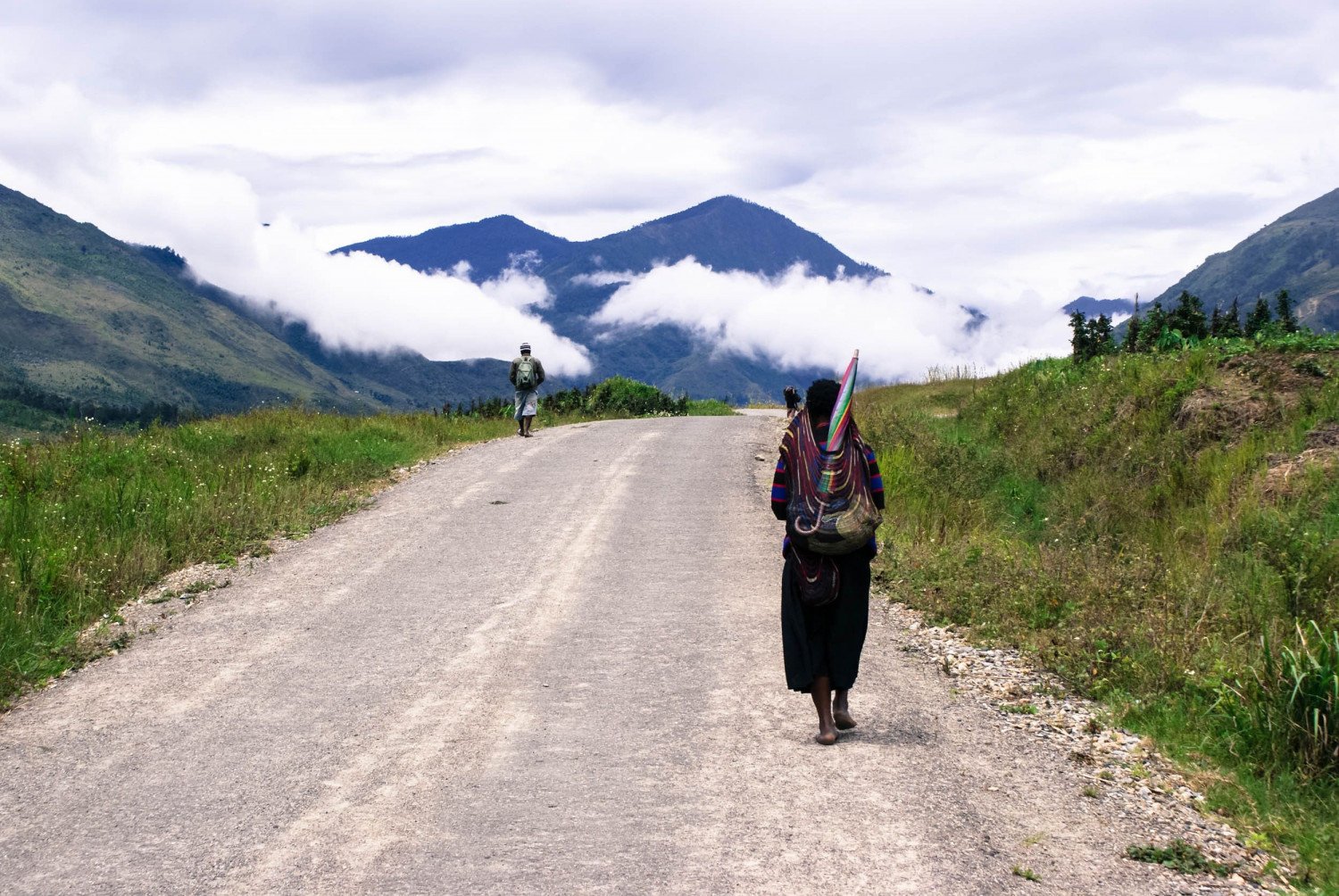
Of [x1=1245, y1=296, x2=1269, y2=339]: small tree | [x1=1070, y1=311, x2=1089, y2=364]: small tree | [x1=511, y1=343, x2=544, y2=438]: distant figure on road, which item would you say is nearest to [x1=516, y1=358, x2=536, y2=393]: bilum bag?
[x1=511, y1=343, x2=544, y2=438]: distant figure on road

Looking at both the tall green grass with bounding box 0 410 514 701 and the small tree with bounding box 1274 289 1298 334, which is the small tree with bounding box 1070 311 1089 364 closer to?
the small tree with bounding box 1274 289 1298 334

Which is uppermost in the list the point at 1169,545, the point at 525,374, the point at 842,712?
the point at 525,374

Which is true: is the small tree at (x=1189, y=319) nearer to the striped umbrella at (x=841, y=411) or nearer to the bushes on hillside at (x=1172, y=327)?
the bushes on hillside at (x=1172, y=327)

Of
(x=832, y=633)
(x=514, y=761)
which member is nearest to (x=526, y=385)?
(x=832, y=633)

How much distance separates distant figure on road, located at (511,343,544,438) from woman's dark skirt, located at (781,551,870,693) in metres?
17.6

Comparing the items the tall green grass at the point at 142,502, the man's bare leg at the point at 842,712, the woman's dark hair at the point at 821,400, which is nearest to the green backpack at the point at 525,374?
the tall green grass at the point at 142,502

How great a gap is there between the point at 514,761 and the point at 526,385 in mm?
18748

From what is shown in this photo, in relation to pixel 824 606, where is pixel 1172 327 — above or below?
above

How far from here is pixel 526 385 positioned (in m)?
24.4

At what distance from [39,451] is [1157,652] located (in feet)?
46.3

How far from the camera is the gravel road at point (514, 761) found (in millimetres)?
4750

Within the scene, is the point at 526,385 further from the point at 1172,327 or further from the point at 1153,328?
the point at 1172,327

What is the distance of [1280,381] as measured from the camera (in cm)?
1564

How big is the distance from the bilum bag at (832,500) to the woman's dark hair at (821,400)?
0.06 metres
